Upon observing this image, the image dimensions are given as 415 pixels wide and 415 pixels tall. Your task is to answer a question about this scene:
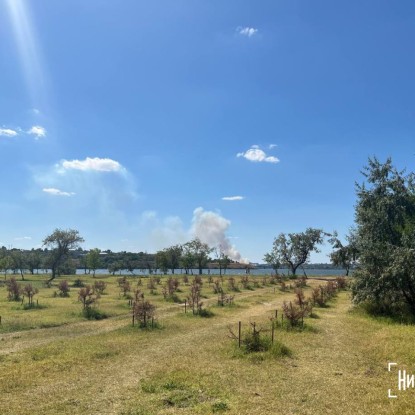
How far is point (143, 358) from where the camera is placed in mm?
17828

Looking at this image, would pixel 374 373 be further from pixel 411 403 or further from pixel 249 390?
pixel 249 390

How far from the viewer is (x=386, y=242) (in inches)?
1154

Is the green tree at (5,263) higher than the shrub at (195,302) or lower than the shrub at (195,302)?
higher

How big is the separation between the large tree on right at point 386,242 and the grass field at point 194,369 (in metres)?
2.88

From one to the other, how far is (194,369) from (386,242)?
774 inches

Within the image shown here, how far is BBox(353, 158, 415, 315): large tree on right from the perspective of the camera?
2688cm

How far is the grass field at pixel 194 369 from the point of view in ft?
39.1

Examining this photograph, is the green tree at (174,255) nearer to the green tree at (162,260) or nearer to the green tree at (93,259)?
the green tree at (162,260)

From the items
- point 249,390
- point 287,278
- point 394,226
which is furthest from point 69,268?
point 249,390

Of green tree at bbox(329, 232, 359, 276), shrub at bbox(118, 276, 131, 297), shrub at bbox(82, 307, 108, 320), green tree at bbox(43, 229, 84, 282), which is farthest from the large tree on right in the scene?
green tree at bbox(43, 229, 84, 282)

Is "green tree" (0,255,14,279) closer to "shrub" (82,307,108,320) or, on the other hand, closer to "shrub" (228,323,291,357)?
"shrub" (82,307,108,320)

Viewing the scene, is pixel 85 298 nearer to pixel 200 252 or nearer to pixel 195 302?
pixel 195 302


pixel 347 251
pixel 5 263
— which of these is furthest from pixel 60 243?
pixel 347 251

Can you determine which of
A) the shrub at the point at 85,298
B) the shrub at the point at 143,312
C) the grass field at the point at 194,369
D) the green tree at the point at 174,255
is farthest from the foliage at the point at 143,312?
the green tree at the point at 174,255
